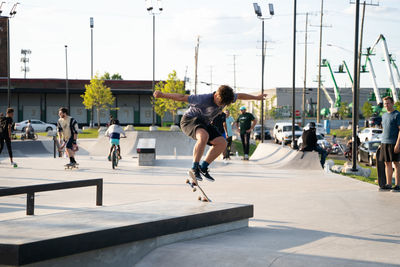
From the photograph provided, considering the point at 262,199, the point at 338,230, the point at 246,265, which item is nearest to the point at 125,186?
the point at 262,199

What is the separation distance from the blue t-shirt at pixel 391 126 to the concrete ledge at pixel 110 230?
14.6 feet

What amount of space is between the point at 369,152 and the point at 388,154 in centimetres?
1592

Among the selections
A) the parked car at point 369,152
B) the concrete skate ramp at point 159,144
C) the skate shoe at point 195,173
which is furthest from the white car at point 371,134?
the skate shoe at point 195,173

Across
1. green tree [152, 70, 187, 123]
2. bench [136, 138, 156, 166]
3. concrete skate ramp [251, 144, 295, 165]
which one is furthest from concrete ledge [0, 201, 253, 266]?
green tree [152, 70, 187, 123]

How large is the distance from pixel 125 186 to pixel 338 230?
242 inches

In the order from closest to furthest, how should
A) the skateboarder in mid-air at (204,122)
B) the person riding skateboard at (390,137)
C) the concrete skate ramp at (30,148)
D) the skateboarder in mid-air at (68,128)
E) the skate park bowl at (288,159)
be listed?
the skateboarder in mid-air at (204,122)
the person riding skateboard at (390,137)
the skateboarder in mid-air at (68,128)
the skate park bowl at (288,159)
the concrete skate ramp at (30,148)

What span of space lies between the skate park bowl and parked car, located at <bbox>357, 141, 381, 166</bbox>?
6685 millimetres

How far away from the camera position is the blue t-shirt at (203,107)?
6977mm

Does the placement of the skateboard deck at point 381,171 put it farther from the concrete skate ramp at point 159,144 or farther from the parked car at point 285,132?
the parked car at point 285,132

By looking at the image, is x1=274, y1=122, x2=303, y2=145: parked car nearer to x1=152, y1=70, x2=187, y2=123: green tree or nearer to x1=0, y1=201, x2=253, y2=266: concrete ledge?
x1=152, y1=70, x2=187, y2=123: green tree

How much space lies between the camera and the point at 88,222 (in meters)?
4.87

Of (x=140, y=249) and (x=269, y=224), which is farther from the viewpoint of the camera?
(x=269, y=224)

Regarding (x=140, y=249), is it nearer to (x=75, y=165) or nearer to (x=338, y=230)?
(x=338, y=230)

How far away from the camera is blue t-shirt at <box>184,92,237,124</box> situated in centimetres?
698
